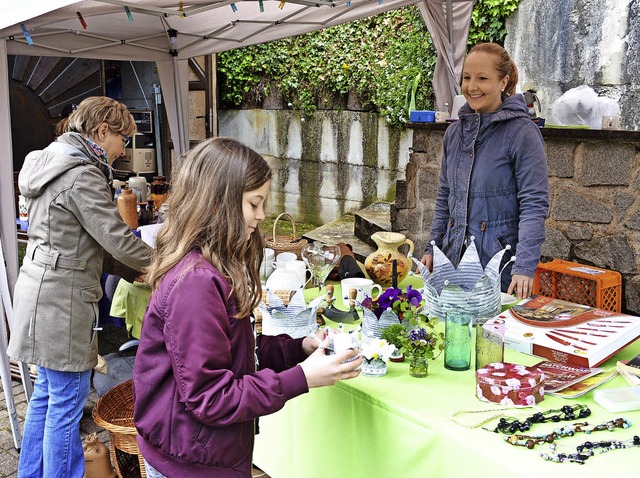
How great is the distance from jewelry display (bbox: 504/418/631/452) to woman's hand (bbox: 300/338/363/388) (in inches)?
15.6

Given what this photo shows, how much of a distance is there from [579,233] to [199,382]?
11.0 feet

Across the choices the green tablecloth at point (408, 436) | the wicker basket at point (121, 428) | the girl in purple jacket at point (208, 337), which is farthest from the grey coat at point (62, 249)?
the girl in purple jacket at point (208, 337)

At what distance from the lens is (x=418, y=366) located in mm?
1816

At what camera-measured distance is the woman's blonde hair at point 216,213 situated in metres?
1.45

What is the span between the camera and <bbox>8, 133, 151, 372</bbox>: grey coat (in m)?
2.55

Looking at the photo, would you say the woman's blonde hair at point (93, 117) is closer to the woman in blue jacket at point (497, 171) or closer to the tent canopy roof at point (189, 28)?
the tent canopy roof at point (189, 28)

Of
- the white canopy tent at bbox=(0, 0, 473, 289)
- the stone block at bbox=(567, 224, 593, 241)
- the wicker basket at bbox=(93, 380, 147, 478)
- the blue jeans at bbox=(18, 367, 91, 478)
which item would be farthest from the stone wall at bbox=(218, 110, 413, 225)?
the blue jeans at bbox=(18, 367, 91, 478)

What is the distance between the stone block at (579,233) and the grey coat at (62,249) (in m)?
2.80

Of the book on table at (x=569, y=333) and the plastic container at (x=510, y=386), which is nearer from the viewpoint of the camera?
the plastic container at (x=510, y=386)

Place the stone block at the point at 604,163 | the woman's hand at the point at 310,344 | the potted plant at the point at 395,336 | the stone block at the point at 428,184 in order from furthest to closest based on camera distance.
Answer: the stone block at the point at 428,184 → the stone block at the point at 604,163 → the potted plant at the point at 395,336 → the woman's hand at the point at 310,344

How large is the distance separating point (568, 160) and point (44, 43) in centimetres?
358

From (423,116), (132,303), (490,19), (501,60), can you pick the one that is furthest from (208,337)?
(490,19)

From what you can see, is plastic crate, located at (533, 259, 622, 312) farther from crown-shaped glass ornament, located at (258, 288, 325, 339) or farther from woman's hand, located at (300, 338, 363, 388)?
woman's hand, located at (300, 338, 363, 388)

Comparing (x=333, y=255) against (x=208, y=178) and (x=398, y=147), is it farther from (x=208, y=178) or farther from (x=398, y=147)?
(x=398, y=147)
